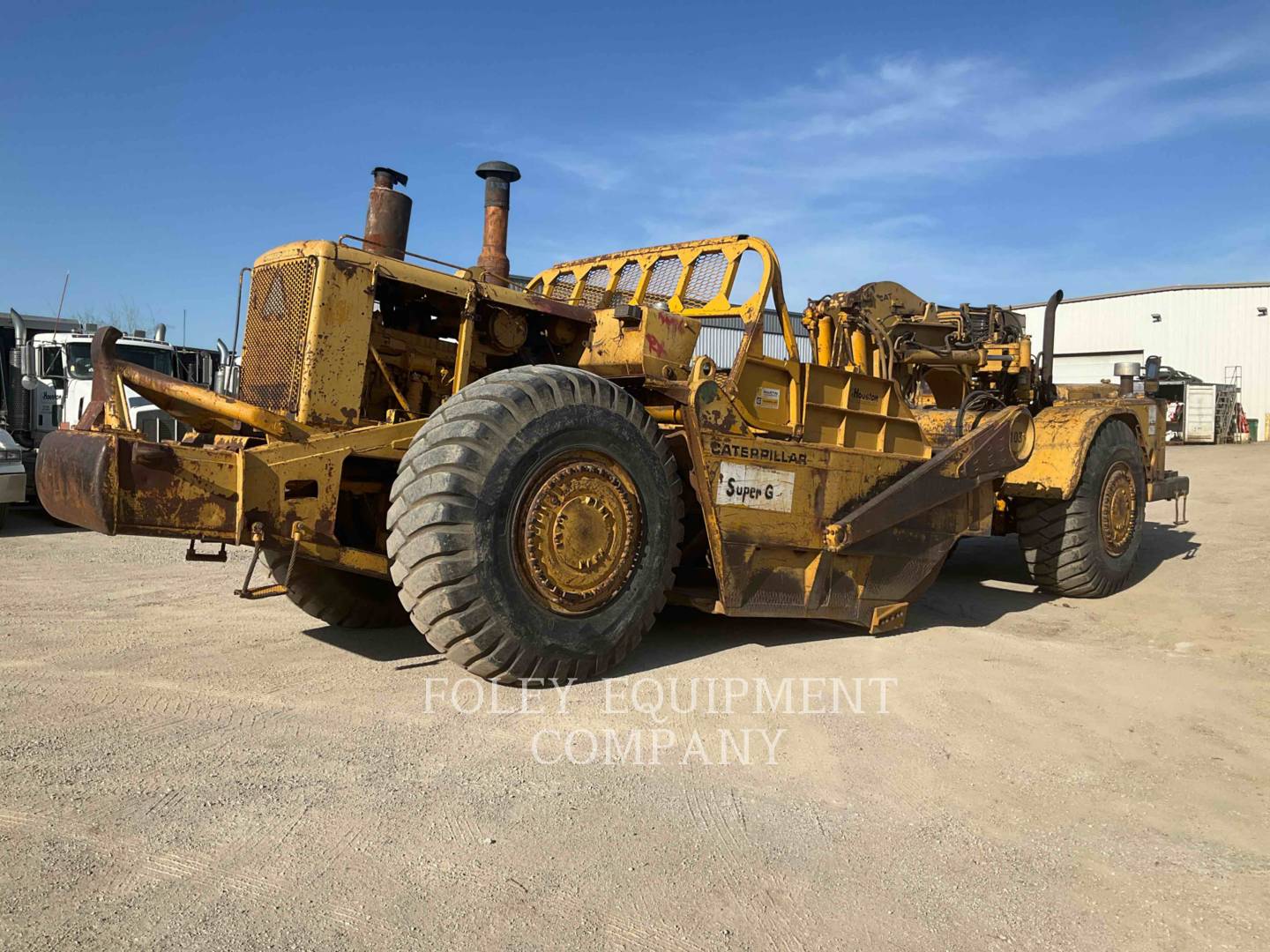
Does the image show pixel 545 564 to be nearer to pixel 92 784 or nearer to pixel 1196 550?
pixel 92 784

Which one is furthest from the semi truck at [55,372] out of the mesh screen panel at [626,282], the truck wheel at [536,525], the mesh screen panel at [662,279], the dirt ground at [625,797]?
the truck wheel at [536,525]

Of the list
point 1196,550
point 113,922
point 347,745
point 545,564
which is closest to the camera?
point 113,922

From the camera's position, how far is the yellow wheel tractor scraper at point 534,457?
4395mm

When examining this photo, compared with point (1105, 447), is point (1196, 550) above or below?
below

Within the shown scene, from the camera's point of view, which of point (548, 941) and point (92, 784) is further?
point (92, 784)

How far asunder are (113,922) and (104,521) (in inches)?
83.5

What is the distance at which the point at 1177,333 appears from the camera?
108 feet

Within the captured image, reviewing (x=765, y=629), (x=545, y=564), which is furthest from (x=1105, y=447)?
(x=545, y=564)

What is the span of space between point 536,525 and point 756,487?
5.18ft

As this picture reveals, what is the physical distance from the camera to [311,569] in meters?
5.77

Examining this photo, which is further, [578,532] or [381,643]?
[381,643]

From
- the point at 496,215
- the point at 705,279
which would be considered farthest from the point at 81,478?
the point at 705,279

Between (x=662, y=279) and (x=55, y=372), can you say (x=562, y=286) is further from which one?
(x=55, y=372)

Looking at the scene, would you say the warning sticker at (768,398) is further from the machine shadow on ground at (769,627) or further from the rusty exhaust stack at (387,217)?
the rusty exhaust stack at (387,217)
